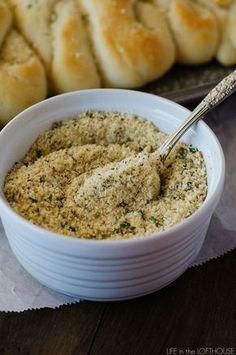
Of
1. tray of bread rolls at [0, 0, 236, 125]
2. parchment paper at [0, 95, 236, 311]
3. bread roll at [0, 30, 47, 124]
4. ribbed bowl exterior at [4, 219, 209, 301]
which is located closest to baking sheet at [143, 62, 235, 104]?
tray of bread rolls at [0, 0, 236, 125]

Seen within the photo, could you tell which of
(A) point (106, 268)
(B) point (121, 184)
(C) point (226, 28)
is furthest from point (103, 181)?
(C) point (226, 28)

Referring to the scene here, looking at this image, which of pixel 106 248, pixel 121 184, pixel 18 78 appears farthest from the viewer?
pixel 18 78

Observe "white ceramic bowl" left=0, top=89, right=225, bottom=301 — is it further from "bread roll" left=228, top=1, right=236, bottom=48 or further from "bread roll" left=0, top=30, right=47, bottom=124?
"bread roll" left=228, top=1, right=236, bottom=48

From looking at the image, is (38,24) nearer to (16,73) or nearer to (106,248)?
(16,73)

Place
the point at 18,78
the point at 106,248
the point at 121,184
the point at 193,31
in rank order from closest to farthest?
the point at 106,248 < the point at 121,184 < the point at 18,78 < the point at 193,31

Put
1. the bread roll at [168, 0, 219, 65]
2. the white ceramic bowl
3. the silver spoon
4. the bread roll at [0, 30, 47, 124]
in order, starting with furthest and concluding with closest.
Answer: the bread roll at [168, 0, 219, 65] < the bread roll at [0, 30, 47, 124] < the silver spoon < the white ceramic bowl

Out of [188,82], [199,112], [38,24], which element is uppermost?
[38,24]

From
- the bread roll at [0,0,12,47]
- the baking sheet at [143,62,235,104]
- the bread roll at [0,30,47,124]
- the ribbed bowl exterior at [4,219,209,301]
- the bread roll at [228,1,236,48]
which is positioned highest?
the bread roll at [0,0,12,47]

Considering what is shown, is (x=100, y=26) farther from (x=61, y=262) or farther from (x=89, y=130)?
(x=61, y=262)
